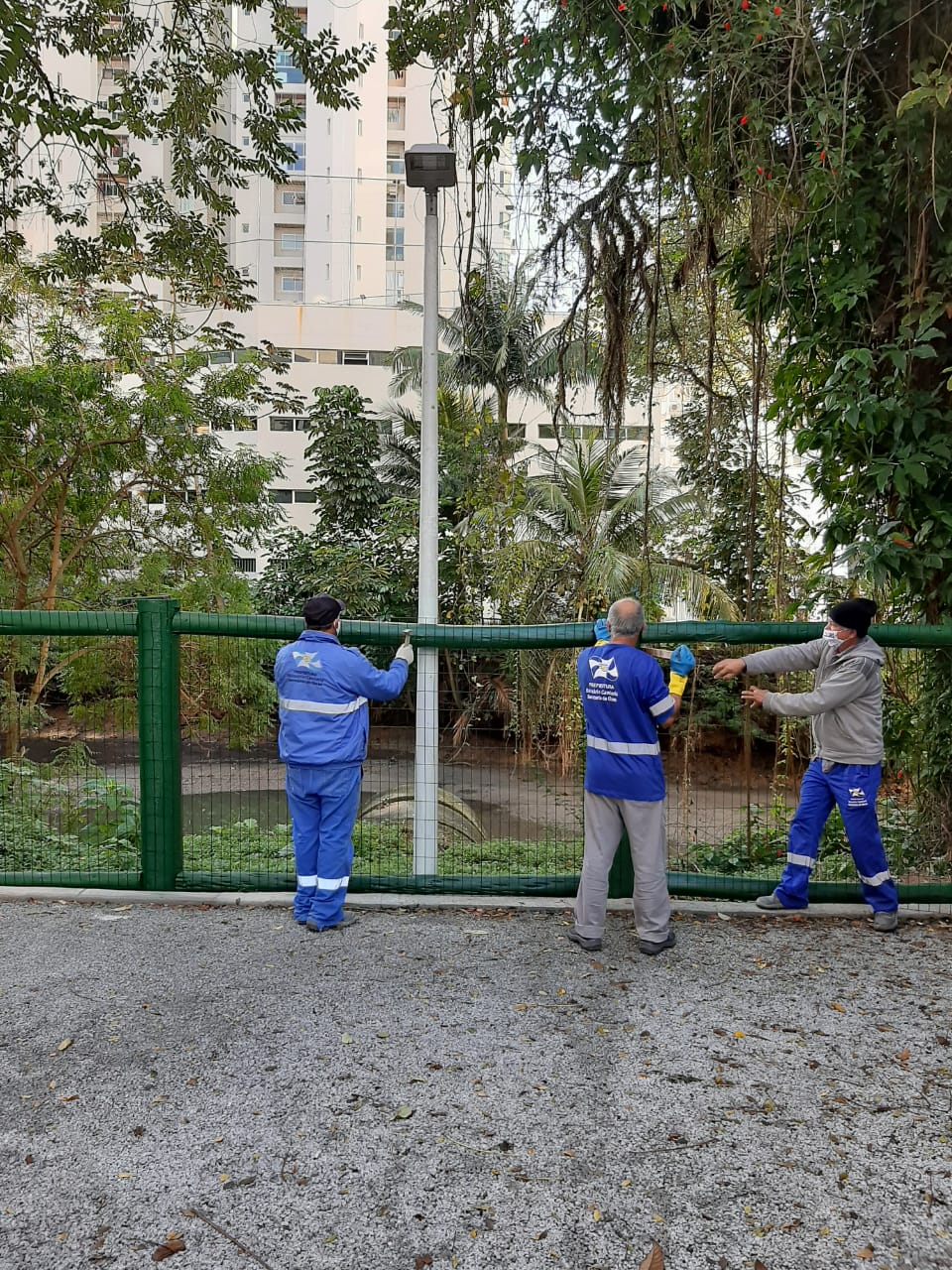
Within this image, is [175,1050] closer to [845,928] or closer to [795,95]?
[845,928]

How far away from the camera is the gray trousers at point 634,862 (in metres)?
4.35

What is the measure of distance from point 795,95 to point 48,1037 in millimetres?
6351

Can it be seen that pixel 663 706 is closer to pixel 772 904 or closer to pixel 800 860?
pixel 800 860

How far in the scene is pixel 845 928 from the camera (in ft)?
15.7

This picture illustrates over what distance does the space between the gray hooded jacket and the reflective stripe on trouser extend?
2187 millimetres

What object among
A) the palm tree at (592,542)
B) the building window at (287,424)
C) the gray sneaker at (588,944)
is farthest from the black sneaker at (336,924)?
the building window at (287,424)

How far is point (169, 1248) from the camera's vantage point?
240 centimetres

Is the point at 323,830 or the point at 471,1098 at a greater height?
the point at 323,830

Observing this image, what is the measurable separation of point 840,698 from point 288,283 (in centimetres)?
4620

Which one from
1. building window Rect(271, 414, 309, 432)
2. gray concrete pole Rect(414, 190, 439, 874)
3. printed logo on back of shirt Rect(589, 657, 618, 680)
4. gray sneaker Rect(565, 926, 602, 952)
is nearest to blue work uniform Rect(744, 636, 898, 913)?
printed logo on back of shirt Rect(589, 657, 618, 680)

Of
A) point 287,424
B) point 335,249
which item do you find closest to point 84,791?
point 287,424

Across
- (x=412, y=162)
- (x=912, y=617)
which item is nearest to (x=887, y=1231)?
(x=912, y=617)

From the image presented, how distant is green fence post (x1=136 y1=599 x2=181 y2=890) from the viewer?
206 inches

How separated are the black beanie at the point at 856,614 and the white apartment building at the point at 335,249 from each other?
71.7 feet
